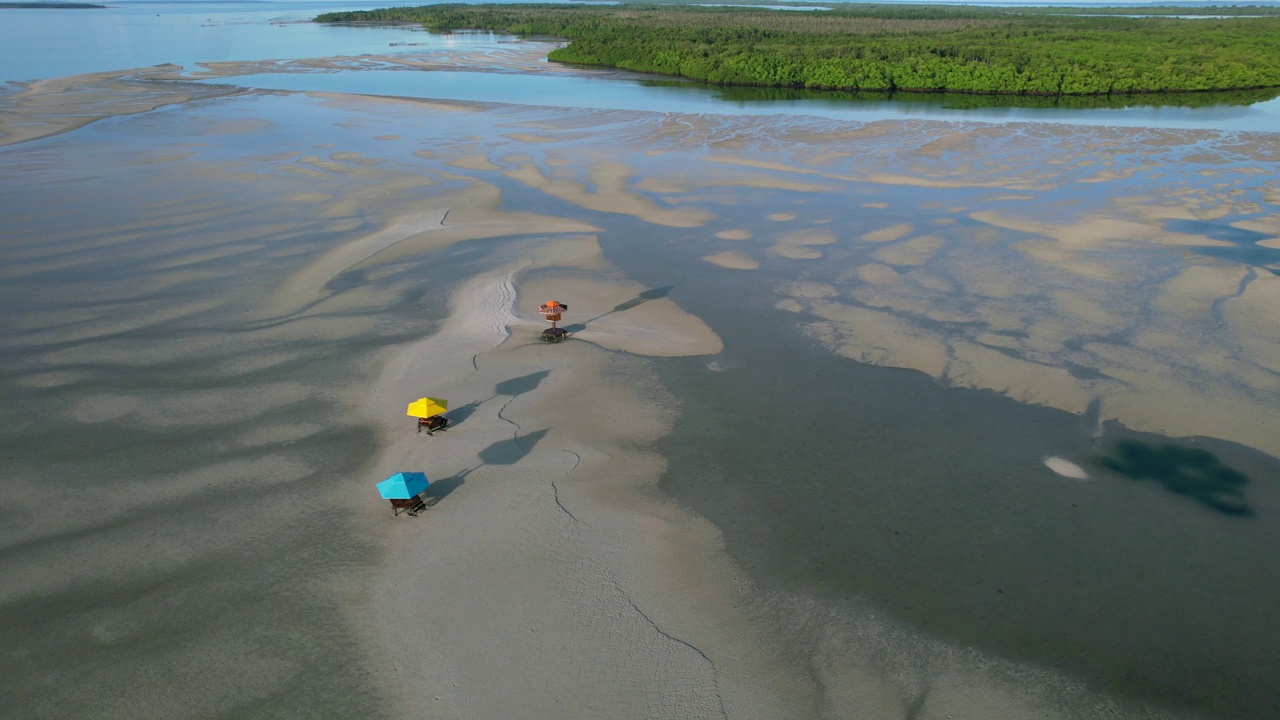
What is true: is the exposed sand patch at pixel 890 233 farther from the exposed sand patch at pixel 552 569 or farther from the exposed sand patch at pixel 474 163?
the exposed sand patch at pixel 474 163

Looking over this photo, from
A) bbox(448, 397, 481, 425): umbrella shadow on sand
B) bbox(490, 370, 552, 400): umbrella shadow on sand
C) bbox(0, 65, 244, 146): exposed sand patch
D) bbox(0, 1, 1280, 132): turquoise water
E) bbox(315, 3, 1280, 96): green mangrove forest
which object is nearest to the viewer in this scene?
bbox(448, 397, 481, 425): umbrella shadow on sand

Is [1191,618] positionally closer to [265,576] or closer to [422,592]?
[422,592]

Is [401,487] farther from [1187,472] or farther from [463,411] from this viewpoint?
[1187,472]

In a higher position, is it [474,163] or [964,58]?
[964,58]

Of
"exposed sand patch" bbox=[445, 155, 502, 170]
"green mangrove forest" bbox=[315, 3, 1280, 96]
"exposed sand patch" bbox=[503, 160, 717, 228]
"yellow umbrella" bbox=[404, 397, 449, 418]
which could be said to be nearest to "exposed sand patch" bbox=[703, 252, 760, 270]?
"exposed sand patch" bbox=[503, 160, 717, 228]

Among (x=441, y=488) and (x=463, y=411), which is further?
(x=463, y=411)

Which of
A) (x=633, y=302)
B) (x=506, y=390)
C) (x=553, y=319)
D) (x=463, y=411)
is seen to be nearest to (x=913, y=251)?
(x=633, y=302)

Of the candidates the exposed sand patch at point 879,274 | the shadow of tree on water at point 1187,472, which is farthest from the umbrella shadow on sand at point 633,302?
the shadow of tree on water at point 1187,472

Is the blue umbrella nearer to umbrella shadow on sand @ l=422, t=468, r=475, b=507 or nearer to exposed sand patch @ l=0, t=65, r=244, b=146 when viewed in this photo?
umbrella shadow on sand @ l=422, t=468, r=475, b=507
